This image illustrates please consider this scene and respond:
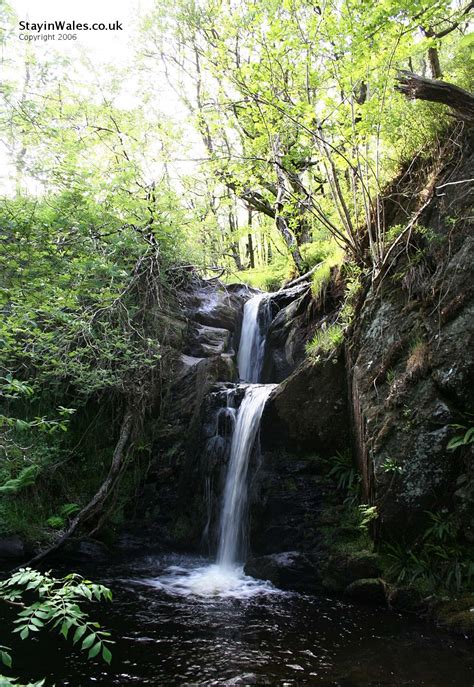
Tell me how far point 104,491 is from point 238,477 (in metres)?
2.30

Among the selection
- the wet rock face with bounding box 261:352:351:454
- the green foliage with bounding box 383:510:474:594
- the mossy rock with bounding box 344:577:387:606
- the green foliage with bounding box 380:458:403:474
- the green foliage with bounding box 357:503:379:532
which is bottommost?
the mossy rock with bounding box 344:577:387:606

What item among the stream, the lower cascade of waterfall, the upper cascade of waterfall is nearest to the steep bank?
the lower cascade of waterfall

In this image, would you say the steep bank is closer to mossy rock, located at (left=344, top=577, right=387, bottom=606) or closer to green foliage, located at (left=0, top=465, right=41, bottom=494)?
mossy rock, located at (left=344, top=577, right=387, bottom=606)

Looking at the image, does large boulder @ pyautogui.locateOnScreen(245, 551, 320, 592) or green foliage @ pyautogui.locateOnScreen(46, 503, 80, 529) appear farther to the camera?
green foliage @ pyautogui.locateOnScreen(46, 503, 80, 529)

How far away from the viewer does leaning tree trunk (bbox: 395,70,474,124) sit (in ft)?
20.4

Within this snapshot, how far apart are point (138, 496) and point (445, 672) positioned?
6048 millimetres

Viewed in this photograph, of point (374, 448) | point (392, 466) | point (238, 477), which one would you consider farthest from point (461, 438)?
point (238, 477)

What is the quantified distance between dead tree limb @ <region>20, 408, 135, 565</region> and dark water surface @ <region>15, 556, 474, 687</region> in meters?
1.58

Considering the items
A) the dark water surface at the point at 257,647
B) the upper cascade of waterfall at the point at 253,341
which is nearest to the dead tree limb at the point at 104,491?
the dark water surface at the point at 257,647

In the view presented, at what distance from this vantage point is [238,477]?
26.7ft

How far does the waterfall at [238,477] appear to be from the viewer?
7719 millimetres

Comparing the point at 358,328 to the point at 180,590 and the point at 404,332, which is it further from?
the point at 180,590

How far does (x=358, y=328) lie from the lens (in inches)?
295

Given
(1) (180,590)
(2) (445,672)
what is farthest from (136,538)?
(2) (445,672)
